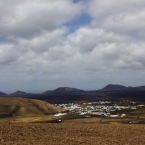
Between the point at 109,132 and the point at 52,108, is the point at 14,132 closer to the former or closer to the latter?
the point at 109,132

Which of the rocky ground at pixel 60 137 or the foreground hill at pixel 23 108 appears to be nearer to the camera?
the rocky ground at pixel 60 137

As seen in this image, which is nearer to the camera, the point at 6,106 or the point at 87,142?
the point at 87,142

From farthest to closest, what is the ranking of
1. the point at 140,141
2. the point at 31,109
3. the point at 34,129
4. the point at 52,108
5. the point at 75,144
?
the point at 52,108 → the point at 31,109 → the point at 34,129 → the point at 140,141 → the point at 75,144

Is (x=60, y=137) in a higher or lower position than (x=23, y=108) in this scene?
lower

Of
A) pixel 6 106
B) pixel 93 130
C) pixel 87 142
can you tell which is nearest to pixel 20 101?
pixel 6 106

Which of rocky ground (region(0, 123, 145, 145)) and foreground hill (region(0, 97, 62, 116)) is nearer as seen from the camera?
rocky ground (region(0, 123, 145, 145))

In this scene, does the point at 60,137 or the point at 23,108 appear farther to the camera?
the point at 23,108

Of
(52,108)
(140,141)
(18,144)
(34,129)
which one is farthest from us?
(52,108)
